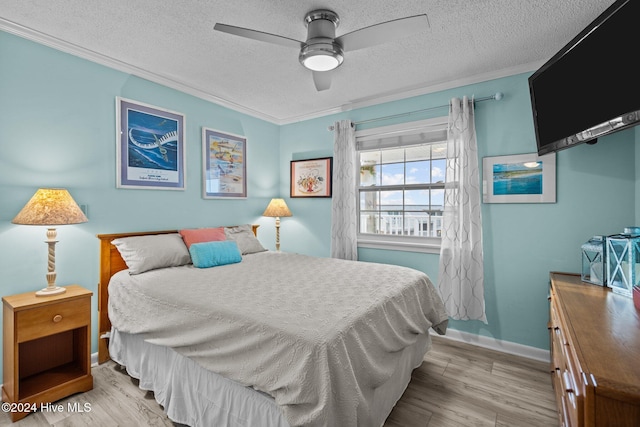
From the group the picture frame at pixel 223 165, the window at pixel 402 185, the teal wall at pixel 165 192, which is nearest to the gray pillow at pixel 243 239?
the teal wall at pixel 165 192

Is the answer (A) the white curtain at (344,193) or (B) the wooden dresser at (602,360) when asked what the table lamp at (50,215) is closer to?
(A) the white curtain at (344,193)

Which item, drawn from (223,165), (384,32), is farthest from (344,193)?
(384,32)

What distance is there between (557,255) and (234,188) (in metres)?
3.51

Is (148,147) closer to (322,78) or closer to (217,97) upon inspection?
(217,97)

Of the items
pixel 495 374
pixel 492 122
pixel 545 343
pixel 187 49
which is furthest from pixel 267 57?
pixel 545 343

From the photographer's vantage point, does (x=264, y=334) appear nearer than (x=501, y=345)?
Yes

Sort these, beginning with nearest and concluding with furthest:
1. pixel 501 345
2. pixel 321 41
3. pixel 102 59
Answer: pixel 321 41 < pixel 102 59 < pixel 501 345

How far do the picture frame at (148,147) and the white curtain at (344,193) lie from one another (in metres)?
1.80

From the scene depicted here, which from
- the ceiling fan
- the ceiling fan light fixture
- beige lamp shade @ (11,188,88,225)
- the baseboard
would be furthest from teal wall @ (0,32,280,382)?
the baseboard

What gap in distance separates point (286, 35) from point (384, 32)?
2.74 ft

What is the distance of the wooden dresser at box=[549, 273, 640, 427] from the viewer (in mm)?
840

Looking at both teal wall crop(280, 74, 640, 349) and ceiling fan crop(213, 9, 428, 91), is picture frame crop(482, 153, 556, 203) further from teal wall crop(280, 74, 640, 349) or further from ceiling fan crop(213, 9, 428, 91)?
ceiling fan crop(213, 9, 428, 91)

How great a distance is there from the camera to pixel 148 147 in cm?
294

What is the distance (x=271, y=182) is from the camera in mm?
4418
